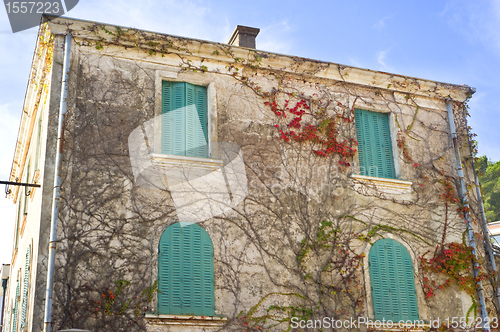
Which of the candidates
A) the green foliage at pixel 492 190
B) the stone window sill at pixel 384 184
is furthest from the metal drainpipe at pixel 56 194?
the green foliage at pixel 492 190

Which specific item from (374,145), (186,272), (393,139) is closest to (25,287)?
(186,272)

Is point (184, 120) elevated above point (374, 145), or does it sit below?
above

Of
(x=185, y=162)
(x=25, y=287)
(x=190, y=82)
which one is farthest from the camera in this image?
(x=25, y=287)

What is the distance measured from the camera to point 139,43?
1130 centimetres

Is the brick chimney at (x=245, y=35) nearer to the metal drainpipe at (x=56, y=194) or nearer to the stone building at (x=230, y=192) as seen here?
the stone building at (x=230, y=192)

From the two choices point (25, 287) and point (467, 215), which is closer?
point (25, 287)

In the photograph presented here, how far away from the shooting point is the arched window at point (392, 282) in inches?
441

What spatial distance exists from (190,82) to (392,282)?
5774 mm

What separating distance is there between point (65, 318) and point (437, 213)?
26.3 ft

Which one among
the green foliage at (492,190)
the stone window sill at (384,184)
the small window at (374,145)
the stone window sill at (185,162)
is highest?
the green foliage at (492,190)

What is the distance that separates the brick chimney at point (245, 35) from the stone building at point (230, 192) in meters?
0.05

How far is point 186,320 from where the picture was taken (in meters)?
9.79

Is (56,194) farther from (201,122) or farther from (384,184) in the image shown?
(384,184)

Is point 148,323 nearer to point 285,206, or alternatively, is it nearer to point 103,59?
point 285,206
